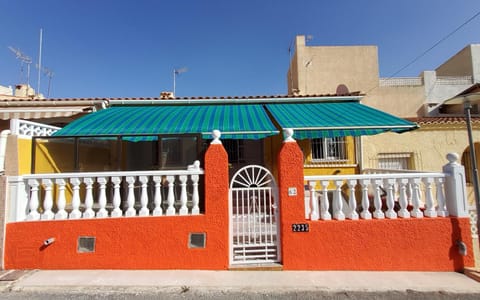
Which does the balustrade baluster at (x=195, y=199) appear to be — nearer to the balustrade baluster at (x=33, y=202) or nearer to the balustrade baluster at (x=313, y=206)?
the balustrade baluster at (x=313, y=206)

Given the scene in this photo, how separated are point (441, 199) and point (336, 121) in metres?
4.05

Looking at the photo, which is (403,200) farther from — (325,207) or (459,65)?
(459,65)

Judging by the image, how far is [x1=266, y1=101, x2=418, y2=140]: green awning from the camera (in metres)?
8.36

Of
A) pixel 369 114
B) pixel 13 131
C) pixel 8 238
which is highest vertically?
pixel 369 114

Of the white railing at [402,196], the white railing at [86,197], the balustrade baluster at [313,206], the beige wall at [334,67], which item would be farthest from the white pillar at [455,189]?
the beige wall at [334,67]

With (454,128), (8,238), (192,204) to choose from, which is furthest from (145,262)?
(454,128)

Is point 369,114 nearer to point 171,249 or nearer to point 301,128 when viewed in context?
point 301,128

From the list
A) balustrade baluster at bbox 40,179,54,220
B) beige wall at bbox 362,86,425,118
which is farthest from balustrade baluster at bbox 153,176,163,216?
beige wall at bbox 362,86,425,118

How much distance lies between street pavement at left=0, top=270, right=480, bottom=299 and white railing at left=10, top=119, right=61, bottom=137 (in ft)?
13.0

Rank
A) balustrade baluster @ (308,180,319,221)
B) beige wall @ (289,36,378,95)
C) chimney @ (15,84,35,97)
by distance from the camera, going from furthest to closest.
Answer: beige wall @ (289,36,378,95), chimney @ (15,84,35,97), balustrade baluster @ (308,180,319,221)

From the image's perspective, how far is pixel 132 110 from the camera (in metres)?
10.6

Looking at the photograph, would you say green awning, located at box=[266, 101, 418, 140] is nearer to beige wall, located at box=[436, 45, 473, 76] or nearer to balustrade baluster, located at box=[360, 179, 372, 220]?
balustrade baluster, located at box=[360, 179, 372, 220]

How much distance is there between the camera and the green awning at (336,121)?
27.4ft

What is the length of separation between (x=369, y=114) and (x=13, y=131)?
1272cm
